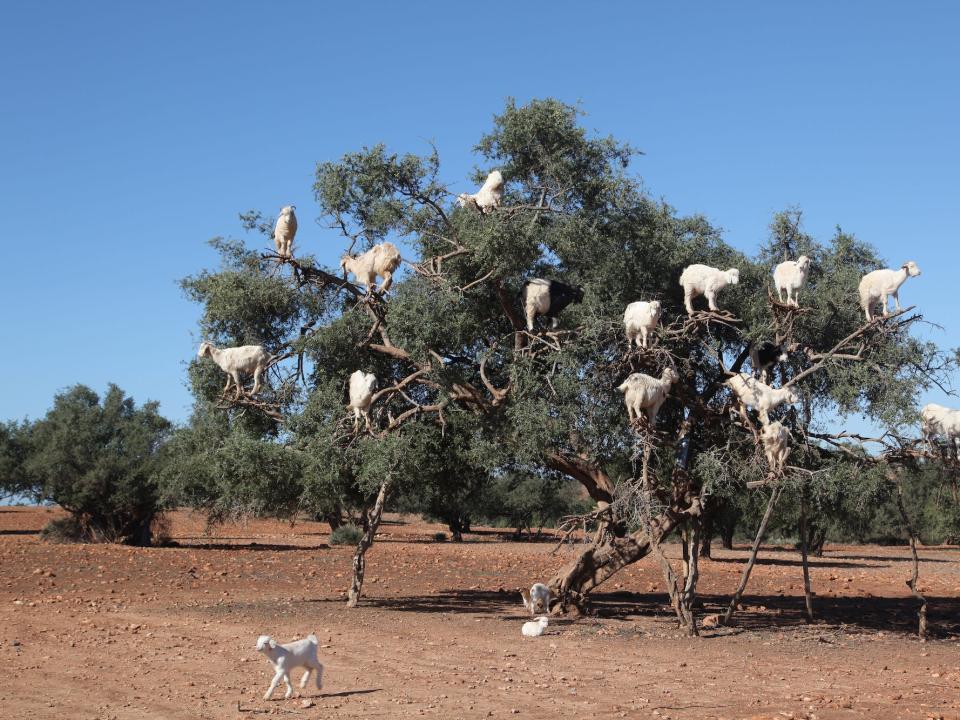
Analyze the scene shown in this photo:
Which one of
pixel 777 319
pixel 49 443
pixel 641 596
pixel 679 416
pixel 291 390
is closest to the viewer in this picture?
pixel 777 319

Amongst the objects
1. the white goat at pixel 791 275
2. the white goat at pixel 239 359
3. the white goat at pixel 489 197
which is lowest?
the white goat at pixel 239 359

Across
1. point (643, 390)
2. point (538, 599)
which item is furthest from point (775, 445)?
point (538, 599)

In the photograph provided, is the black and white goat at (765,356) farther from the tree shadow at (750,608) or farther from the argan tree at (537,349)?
the tree shadow at (750,608)

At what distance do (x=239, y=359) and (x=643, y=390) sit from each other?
6215mm

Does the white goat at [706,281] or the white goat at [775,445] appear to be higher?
the white goat at [706,281]

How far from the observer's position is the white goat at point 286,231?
15.1 metres

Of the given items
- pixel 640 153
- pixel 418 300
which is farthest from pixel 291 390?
pixel 640 153

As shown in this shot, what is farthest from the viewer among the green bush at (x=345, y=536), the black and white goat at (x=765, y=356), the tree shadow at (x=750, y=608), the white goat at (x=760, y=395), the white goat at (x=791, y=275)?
the green bush at (x=345, y=536)

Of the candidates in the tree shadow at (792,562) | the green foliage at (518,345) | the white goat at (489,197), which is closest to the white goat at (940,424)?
the green foliage at (518,345)

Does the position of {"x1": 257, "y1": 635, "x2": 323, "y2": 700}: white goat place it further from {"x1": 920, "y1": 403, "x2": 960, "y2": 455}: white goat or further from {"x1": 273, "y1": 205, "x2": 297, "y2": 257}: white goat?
{"x1": 920, "y1": 403, "x2": 960, "y2": 455}: white goat

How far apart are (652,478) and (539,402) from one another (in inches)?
84.2

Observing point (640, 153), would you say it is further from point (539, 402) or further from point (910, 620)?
point (910, 620)

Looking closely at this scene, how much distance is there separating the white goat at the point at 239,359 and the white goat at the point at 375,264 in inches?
75.9

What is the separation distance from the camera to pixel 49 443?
3281 cm
